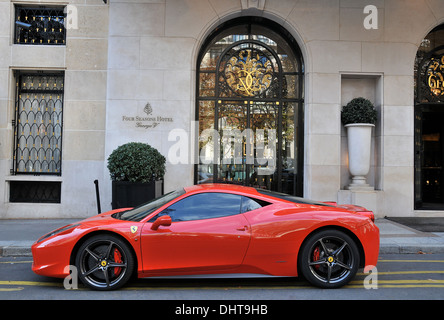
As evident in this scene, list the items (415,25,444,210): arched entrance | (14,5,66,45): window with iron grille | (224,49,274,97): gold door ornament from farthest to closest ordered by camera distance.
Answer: (224,49,274,97): gold door ornament
(415,25,444,210): arched entrance
(14,5,66,45): window with iron grille

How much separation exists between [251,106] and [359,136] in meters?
3.19

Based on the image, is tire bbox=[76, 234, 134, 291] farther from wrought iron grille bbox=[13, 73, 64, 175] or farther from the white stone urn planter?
the white stone urn planter

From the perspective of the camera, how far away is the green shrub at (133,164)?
7.85m

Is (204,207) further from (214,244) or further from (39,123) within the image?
(39,123)

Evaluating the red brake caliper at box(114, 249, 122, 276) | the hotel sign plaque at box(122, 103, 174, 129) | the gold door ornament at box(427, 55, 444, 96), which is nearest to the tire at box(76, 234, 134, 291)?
the red brake caliper at box(114, 249, 122, 276)

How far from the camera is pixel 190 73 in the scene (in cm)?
985

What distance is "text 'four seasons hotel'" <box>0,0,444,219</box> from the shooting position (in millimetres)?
9781

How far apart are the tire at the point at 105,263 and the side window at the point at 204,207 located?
66cm

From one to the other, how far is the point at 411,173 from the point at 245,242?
303 inches

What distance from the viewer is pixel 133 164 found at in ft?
25.7

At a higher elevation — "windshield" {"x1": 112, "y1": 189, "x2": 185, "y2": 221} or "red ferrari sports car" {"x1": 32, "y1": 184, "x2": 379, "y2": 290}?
"windshield" {"x1": 112, "y1": 189, "x2": 185, "y2": 221}

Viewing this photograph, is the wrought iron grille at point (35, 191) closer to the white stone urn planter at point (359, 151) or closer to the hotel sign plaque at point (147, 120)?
the hotel sign plaque at point (147, 120)

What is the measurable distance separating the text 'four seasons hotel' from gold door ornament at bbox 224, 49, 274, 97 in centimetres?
12

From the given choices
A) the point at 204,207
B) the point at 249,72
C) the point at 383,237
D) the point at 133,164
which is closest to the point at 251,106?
the point at 249,72
